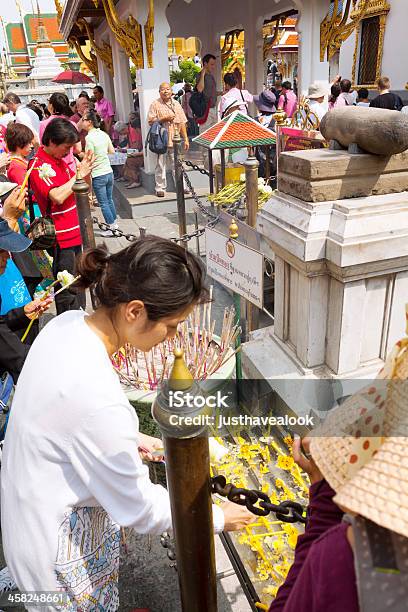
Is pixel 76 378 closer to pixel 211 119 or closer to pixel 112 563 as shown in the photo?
pixel 112 563

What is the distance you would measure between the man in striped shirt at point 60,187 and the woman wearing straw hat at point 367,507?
3.41 metres

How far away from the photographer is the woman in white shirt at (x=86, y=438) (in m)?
1.21

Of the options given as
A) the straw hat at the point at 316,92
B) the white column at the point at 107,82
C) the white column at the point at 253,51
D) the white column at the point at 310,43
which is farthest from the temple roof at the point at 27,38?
the straw hat at the point at 316,92

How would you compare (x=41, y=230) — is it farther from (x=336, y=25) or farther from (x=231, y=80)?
(x=336, y=25)

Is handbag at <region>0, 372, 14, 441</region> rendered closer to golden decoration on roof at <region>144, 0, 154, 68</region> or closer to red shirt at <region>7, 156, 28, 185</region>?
red shirt at <region>7, 156, 28, 185</region>

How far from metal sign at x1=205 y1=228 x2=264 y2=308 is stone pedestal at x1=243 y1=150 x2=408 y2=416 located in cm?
15

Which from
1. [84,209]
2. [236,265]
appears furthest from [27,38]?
[236,265]

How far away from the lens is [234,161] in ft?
24.8

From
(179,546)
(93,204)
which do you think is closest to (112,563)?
(179,546)

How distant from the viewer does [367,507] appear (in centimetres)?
68

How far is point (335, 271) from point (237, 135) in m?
3.56

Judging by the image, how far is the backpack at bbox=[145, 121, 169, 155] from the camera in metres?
7.48

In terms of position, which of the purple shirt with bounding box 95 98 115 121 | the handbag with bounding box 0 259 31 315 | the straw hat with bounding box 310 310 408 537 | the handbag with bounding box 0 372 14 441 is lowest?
the handbag with bounding box 0 372 14 441

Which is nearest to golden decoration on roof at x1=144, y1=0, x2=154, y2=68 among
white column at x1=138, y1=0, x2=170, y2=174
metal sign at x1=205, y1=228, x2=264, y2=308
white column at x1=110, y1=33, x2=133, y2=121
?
white column at x1=138, y1=0, x2=170, y2=174
